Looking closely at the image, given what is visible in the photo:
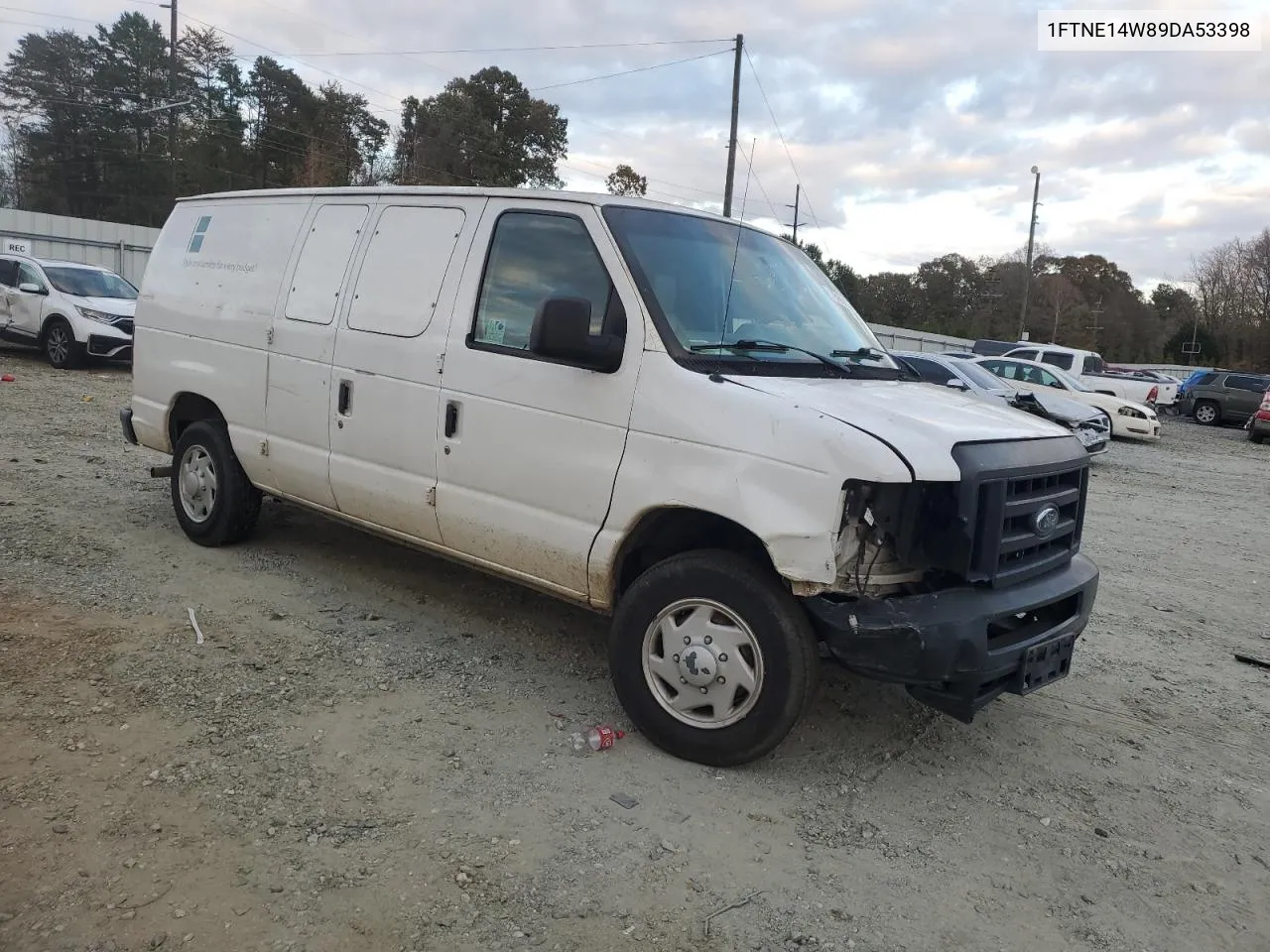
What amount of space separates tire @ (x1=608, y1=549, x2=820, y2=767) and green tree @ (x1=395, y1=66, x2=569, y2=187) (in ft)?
131

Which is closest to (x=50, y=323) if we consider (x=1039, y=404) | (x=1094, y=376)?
(x=1039, y=404)

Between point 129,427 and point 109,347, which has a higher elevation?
point 109,347

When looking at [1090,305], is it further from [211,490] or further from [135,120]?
[211,490]

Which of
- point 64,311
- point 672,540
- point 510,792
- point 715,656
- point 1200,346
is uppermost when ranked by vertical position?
point 1200,346

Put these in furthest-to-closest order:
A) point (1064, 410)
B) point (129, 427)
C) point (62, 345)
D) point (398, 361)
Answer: point (62, 345) → point (1064, 410) → point (129, 427) → point (398, 361)

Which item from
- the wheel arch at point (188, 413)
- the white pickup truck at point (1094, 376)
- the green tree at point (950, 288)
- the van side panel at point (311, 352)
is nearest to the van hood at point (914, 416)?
the van side panel at point (311, 352)

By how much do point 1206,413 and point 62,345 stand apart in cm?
2845

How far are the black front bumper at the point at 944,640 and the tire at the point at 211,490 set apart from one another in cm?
379

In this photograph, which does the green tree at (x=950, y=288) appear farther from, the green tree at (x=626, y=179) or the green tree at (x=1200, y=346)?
the green tree at (x=626, y=179)

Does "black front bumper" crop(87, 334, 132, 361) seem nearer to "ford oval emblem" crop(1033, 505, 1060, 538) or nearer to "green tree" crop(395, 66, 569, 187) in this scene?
"ford oval emblem" crop(1033, 505, 1060, 538)

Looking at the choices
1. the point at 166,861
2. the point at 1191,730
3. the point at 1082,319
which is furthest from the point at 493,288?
the point at 1082,319

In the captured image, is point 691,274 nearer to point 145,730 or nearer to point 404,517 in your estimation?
point 404,517

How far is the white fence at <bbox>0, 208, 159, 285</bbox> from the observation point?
914 inches

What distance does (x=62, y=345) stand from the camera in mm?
15148
